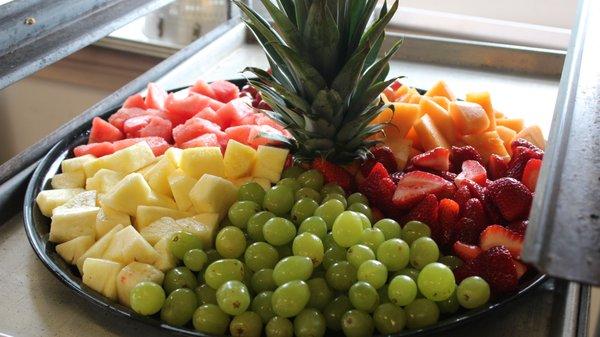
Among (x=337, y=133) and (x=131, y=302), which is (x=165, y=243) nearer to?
(x=131, y=302)

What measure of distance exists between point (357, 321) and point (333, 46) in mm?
513

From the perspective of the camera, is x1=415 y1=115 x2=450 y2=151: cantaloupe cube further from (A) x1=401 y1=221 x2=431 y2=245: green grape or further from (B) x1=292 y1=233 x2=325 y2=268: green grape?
(B) x1=292 y1=233 x2=325 y2=268: green grape

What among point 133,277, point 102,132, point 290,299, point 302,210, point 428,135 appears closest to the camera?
Answer: point 290,299

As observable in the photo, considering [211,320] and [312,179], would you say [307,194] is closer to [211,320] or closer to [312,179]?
[312,179]

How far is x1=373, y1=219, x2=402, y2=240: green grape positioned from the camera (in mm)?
1146

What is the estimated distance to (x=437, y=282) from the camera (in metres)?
1.02

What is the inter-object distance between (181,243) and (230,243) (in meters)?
0.08

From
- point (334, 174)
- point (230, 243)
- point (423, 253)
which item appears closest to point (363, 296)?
point (423, 253)

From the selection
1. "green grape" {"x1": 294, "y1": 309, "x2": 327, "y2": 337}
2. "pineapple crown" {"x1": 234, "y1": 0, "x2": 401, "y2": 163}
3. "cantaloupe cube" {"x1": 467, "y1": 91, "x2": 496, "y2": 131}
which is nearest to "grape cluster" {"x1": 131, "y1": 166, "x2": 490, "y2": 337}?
"green grape" {"x1": 294, "y1": 309, "x2": 327, "y2": 337}

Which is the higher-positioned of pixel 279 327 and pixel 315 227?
pixel 315 227

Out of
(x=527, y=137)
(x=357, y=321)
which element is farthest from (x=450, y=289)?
(x=527, y=137)

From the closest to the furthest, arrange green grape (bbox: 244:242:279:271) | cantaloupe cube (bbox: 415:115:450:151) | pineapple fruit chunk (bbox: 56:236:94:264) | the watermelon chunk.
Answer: green grape (bbox: 244:242:279:271), pineapple fruit chunk (bbox: 56:236:94:264), cantaloupe cube (bbox: 415:115:450:151), the watermelon chunk

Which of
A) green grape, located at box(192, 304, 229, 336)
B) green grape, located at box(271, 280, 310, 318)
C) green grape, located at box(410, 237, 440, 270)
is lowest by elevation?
green grape, located at box(192, 304, 229, 336)

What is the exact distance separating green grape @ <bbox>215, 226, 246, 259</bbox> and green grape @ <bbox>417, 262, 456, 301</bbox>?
0.30 metres
